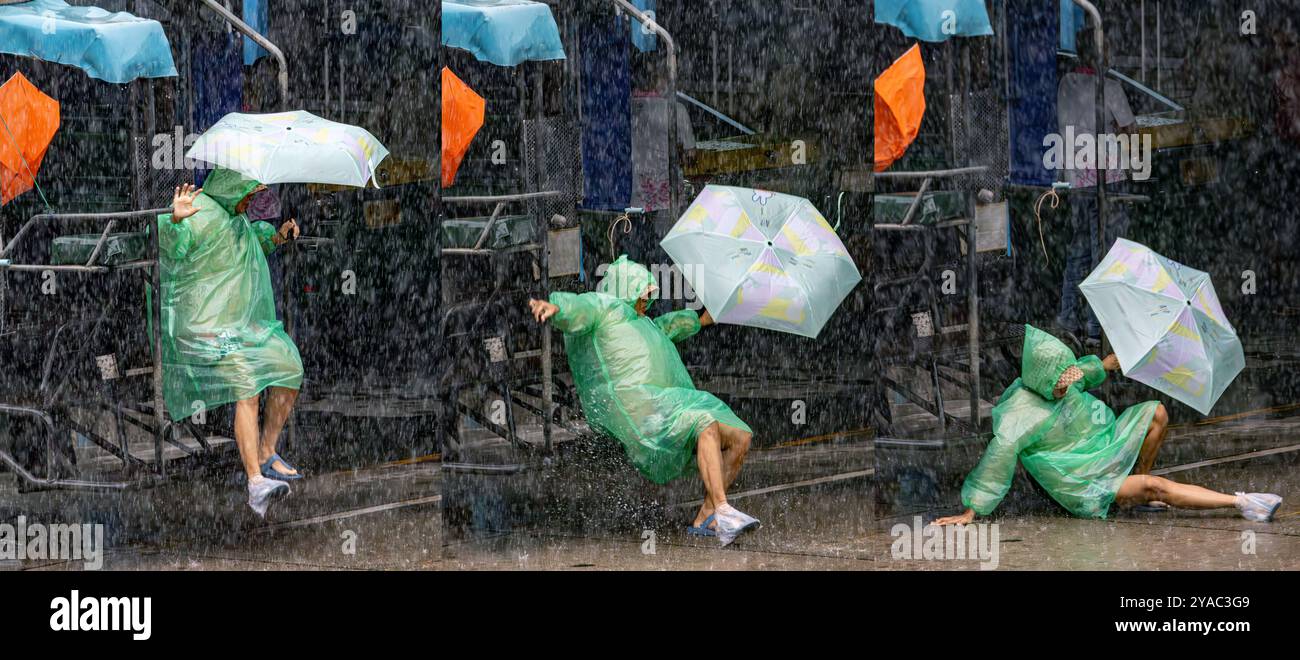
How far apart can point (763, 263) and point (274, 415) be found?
228 cm

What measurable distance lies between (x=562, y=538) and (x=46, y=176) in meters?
2.85

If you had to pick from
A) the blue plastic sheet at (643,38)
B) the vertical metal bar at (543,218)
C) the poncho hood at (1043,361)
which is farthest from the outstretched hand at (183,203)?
the poncho hood at (1043,361)

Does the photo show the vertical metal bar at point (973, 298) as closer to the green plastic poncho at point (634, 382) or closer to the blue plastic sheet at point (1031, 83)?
the blue plastic sheet at point (1031, 83)

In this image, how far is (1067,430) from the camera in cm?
866

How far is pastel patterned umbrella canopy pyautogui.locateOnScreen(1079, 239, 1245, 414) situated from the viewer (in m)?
8.62

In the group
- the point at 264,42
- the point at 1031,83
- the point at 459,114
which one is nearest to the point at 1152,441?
the point at 1031,83

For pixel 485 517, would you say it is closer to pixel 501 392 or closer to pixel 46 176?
pixel 501 392

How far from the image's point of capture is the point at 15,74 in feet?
27.8

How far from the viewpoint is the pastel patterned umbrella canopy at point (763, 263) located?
8.38m

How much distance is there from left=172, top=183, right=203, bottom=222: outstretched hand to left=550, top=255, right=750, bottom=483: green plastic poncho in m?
1.61

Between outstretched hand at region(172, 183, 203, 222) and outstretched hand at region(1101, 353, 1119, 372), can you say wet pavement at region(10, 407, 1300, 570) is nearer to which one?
outstretched hand at region(1101, 353, 1119, 372)

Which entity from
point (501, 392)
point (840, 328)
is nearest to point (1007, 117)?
point (840, 328)

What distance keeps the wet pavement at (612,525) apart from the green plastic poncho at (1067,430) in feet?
0.59

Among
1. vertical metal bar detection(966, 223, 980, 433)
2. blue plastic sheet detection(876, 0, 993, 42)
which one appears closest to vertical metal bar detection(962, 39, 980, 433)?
vertical metal bar detection(966, 223, 980, 433)
